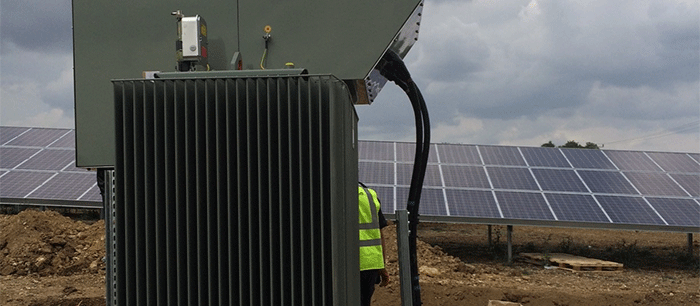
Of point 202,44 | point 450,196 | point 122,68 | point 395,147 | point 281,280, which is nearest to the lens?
point 281,280

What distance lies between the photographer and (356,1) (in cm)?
312

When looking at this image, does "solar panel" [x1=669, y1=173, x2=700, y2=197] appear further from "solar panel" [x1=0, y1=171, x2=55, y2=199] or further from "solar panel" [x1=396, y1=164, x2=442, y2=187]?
"solar panel" [x1=0, y1=171, x2=55, y2=199]

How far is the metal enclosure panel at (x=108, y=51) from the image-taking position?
3250 mm

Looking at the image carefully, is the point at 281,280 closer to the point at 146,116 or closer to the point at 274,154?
the point at 274,154

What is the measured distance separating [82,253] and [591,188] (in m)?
11.2

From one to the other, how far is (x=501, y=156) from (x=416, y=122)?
12.8m

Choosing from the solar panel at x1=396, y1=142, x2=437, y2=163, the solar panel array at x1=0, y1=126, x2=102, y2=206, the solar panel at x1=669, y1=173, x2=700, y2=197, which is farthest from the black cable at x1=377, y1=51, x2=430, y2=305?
the solar panel at x1=669, y1=173, x2=700, y2=197

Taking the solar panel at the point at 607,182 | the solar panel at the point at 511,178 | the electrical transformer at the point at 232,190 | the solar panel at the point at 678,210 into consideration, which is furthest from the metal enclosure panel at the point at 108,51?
the solar panel at the point at 607,182

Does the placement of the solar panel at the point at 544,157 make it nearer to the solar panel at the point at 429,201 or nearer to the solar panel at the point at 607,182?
the solar panel at the point at 607,182

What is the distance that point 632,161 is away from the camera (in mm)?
16469

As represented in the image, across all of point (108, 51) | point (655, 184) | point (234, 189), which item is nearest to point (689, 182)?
point (655, 184)

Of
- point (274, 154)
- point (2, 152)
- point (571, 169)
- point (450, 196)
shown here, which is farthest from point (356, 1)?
point (2, 152)

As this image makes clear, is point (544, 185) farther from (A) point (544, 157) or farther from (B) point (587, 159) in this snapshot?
(B) point (587, 159)

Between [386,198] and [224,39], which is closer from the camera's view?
[224,39]
